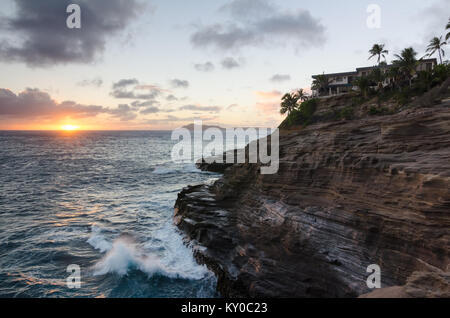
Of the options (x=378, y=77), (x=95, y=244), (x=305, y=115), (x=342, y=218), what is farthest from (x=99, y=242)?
(x=378, y=77)

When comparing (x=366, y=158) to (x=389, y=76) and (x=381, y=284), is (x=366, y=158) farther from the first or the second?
(x=389, y=76)

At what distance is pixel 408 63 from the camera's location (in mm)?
37875

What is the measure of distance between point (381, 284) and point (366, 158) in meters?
6.45

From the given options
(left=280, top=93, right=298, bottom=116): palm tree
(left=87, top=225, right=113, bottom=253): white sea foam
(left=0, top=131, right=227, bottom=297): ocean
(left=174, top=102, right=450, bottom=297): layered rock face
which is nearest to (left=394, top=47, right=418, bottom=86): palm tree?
(left=280, top=93, right=298, bottom=116): palm tree

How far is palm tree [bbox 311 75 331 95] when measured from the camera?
5422 centimetres

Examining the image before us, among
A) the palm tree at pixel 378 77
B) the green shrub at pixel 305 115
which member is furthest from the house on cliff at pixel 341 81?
the green shrub at pixel 305 115

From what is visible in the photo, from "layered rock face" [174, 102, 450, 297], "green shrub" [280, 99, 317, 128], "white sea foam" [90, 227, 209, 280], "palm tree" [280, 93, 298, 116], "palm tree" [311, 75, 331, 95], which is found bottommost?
"white sea foam" [90, 227, 209, 280]

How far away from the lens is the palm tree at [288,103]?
56312 mm

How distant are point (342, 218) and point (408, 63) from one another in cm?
3710

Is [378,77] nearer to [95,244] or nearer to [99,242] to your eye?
[99,242]

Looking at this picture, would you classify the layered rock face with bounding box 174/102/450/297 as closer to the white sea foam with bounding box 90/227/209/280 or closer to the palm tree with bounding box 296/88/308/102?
the white sea foam with bounding box 90/227/209/280

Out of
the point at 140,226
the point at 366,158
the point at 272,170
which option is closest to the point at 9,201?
the point at 140,226

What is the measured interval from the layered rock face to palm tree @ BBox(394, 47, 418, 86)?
27608 mm

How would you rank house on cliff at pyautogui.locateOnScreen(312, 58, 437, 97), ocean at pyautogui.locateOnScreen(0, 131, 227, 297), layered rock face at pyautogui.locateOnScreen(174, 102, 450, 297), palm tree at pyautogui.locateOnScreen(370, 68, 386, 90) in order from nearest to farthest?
layered rock face at pyautogui.locateOnScreen(174, 102, 450, 297)
ocean at pyautogui.locateOnScreen(0, 131, 227, 297)
palm tree at pyautogui.locateOnScreen(370, 68, 386, 90)
house on cliff at pyautogui.locateOnScreen(312, 58, 437, 97)
